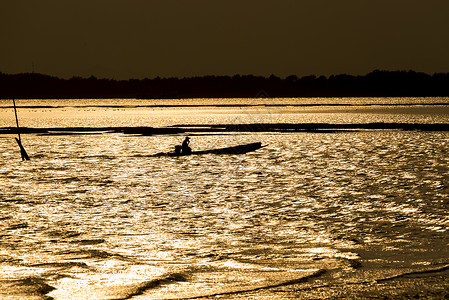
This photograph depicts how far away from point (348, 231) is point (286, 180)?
588 inches

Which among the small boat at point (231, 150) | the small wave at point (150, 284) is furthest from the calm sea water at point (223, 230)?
the small boat at point (231, 150)

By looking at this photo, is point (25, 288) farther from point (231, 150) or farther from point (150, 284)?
point (231, 150)

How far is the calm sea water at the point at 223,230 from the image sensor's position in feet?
42.1

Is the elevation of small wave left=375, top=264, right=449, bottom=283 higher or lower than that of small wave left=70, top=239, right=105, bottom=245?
higher

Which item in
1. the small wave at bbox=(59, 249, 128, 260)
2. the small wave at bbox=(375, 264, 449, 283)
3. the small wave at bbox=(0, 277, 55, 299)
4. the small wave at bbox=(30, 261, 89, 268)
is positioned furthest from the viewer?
→ the small wave at bbox=(59, 249, 128, 260)

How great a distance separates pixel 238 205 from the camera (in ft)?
81.7

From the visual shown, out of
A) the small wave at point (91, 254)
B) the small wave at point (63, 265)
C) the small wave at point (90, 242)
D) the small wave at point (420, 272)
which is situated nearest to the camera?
→ the small wave at point (420, 272)

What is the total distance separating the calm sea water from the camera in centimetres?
1282

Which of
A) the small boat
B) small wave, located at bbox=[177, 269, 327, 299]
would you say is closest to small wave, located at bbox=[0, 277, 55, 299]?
small wave, located at bbox=[177, 269, 327, 299]

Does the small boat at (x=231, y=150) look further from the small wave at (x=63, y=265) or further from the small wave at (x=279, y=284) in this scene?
the small wave at (x=279, y=284)

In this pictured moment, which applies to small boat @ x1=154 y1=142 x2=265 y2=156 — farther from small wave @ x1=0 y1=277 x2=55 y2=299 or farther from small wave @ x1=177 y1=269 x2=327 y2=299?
small wave @ x1=0 y1=277 x2=55 y2=299

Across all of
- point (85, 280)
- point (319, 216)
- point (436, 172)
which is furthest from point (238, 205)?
point (436, 172)

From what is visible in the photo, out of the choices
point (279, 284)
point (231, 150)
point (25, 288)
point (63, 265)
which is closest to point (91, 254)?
point (63, 265)

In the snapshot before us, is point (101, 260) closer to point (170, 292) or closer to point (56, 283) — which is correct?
point (56, 283)
